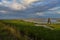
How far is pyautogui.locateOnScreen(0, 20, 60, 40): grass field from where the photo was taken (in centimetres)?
715

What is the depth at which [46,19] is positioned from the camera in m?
7.34

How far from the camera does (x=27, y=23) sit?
7.31 meters

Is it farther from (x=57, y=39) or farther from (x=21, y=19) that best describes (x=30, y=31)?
(x=57, y=39)

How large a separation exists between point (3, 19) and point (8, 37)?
0.69 meters

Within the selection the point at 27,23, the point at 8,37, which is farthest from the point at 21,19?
the point at 8,37

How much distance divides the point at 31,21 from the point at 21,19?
0.39 m

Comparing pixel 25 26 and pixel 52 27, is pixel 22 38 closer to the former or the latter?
pixel 25 26

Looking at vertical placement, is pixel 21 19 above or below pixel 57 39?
above

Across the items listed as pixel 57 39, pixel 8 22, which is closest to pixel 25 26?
Result: pixel 8 22

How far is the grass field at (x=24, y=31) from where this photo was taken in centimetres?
715

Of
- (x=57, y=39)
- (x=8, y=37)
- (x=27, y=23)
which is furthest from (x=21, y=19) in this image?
(x=57, y=39)

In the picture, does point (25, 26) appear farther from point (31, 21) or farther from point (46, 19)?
point (46, 19)

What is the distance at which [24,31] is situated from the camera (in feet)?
23.7

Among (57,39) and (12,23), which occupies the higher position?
(12,23)
